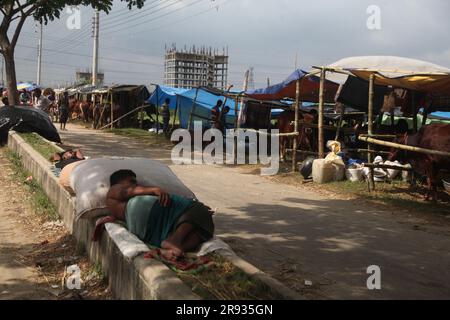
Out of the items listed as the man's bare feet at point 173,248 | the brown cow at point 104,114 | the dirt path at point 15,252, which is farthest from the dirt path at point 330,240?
the brown cow at point 104,114

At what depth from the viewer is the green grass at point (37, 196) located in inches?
289

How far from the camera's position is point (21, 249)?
234 inches

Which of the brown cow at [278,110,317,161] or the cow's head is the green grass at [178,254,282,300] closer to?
the cow's head

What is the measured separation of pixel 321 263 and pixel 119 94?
21.0 metres

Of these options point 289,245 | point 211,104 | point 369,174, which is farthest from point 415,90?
point 211,104

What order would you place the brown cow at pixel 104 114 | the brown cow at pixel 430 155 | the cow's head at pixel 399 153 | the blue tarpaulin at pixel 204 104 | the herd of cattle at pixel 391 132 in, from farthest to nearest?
1. the brown cow at pixel 104 114
2. the blue tarpaulin at pixel 204 104
3. the cow's head at pixel 399 153
4. the herd of cattle at pixel 391 132
5. the brown cow at pixel 430 155

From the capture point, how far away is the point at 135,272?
3.74 m

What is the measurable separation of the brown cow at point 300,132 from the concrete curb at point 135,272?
834 cm

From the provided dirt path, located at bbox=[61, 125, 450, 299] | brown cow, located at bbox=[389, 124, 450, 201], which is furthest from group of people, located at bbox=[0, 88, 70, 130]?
brown cow, located at bbox=[389, 124, 450, 201]

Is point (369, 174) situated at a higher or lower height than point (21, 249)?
higher

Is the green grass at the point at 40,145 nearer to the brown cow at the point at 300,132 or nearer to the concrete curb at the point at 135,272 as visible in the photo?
the concrete curb at the point at 135,272

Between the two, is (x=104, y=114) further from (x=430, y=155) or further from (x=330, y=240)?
(x=330, y=240)

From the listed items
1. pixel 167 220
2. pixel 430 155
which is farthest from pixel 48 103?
pixel 167 220

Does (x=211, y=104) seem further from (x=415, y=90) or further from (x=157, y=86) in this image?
(x=415, y=90)
